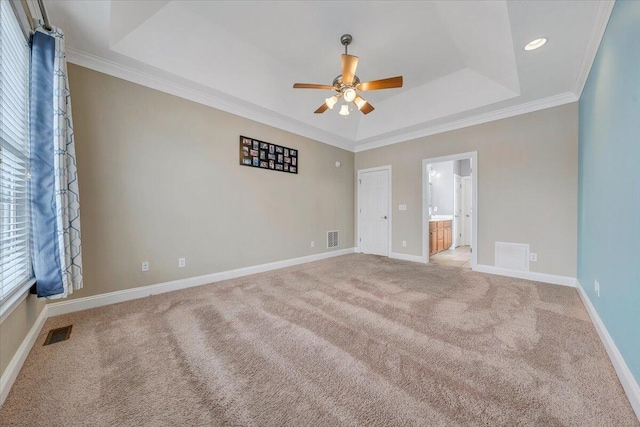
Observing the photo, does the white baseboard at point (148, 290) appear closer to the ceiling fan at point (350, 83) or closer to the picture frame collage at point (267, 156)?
the picture frame collage at point (267, 156)

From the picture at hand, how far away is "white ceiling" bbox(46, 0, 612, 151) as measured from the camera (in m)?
2.10

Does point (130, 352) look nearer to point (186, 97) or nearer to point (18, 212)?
point (18, 212)

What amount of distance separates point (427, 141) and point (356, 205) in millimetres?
2087

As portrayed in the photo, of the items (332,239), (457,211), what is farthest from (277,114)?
(457,211)

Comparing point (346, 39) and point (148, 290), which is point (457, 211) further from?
point (148, 290)

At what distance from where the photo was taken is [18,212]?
167cm

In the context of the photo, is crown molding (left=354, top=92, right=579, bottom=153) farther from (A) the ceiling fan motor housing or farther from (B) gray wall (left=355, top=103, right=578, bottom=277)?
(A) the ceiling fan motor housing

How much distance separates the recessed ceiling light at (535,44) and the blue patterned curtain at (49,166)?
4.20 m

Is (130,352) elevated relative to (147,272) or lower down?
lower down

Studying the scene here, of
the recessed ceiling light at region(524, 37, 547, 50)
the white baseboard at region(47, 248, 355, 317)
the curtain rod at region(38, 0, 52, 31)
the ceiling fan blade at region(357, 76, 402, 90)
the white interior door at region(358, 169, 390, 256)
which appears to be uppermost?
the curtain rod at region(38, 0, 52, 31)

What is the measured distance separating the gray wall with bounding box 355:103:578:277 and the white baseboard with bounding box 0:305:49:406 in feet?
17.0

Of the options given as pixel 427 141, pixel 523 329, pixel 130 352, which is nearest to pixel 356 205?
pixel 427 141

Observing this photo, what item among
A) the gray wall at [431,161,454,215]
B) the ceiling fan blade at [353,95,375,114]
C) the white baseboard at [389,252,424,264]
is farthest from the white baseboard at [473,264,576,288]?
the ceiling fan blade at [353,95,375,114]

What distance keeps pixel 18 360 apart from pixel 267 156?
130 inches
